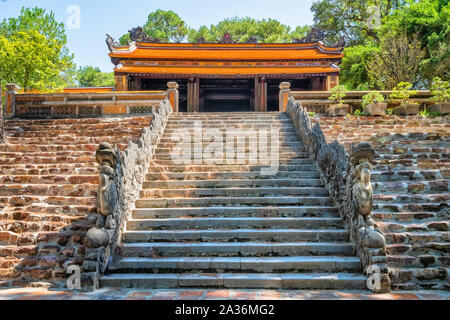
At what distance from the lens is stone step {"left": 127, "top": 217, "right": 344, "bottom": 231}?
17.7 feet

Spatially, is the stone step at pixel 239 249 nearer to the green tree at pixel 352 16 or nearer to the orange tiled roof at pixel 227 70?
the orange tiled roof at pixel 227 70

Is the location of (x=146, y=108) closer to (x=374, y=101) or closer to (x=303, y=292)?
(x=374, y=101)

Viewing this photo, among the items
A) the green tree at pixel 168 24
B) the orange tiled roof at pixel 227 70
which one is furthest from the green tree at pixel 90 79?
the orange tiled roof at pixel 227 70

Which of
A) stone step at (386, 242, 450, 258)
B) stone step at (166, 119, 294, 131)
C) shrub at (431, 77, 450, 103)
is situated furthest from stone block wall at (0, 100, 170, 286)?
shrub at (431, 77, 450, 103)

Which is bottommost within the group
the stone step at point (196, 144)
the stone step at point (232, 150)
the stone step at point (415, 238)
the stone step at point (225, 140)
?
the stone step at point (415, 238)

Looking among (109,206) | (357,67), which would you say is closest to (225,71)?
(357,67)

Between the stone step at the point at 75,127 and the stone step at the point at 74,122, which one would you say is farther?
the stone step at the point at 74,122

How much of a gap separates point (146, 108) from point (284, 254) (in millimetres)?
9037

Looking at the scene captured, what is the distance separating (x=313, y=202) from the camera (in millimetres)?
5902

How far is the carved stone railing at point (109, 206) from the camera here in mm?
4348

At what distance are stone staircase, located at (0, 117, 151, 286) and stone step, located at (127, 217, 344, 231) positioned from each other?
3.12ft

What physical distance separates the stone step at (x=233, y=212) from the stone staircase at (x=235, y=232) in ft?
0.06

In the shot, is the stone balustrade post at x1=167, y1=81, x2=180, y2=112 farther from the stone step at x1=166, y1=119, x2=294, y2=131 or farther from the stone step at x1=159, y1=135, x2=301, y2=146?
the stone step at x1=159, y1=135, x2=301, y2=146

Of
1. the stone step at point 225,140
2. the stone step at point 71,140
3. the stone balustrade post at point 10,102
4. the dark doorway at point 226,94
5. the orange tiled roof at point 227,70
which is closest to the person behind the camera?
the stone step at point 225,140
